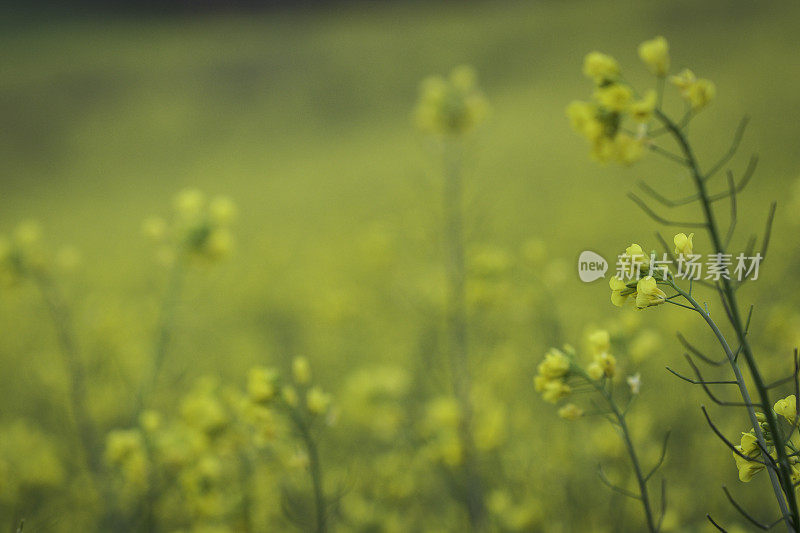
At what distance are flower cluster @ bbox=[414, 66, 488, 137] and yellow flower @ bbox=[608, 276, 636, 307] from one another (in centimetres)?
129

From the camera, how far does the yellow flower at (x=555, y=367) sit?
0.93 metres

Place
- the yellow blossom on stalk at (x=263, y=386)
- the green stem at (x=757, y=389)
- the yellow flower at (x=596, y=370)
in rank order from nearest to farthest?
1. the green stem at (x=757, y=389)
2. the yellow flower at (x=596, y=370)
3. the yellow blossom on stalk at (x=263, y=386)

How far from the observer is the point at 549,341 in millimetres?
2053

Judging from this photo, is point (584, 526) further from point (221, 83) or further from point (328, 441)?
point (221, 83)

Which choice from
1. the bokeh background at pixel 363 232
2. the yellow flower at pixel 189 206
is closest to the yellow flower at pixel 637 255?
the bokeh background at pixel 363 232

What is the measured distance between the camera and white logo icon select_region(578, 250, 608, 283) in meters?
0.99

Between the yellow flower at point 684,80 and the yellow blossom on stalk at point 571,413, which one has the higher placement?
the yellow flower at point 684,80

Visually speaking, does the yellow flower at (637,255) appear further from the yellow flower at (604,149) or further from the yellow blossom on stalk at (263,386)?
the yellow blossom on stalk at (263,386)

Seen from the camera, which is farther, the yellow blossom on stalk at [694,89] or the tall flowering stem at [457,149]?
the tall flowering stem at [457,149]

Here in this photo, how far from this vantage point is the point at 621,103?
878 millimetres

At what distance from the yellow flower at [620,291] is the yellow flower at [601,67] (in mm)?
358

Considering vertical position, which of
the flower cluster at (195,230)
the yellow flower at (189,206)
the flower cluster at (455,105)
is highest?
the flower cluster at (455,105)

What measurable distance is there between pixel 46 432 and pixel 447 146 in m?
2.81

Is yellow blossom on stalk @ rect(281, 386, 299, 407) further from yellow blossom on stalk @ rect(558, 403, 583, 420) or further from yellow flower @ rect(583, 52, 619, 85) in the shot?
yellow flower @ rect(583, 52, 619, 85)
